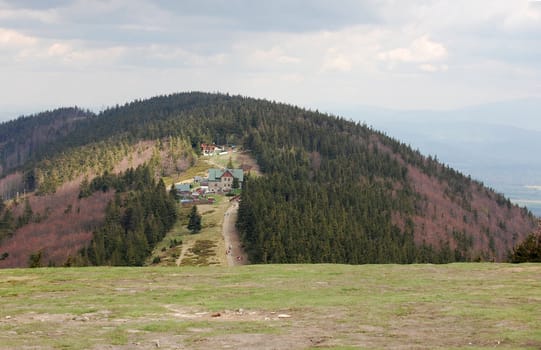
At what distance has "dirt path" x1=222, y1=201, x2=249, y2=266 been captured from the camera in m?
104

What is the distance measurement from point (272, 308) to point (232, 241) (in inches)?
3371

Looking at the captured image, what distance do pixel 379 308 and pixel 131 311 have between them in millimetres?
12855

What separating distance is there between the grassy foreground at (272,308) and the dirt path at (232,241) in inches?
2184

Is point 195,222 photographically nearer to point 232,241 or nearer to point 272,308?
point 232,241

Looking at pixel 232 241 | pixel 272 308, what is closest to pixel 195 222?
pixel 232 241

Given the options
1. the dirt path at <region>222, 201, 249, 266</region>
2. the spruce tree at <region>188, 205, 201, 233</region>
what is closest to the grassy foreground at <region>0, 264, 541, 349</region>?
the dirt path at <region>222, 201, 249, 266</region>

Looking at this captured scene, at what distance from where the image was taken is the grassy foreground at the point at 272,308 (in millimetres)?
24547

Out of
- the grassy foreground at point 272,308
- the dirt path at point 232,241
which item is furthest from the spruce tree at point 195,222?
the grassy foreground at point 272,308

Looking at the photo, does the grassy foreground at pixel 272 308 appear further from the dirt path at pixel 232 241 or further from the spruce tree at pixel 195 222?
the spruce tree at pixel 195 222

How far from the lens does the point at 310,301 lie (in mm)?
34062

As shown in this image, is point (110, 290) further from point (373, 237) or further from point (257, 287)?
point (373, 237)

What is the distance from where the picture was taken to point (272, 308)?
1266 inches

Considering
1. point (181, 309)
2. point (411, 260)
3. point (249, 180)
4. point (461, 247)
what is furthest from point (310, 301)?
point (461, 247)

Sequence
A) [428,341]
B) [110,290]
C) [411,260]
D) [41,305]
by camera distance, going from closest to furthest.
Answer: [428,341]
[41,305]
[110,290]
[411,260]
